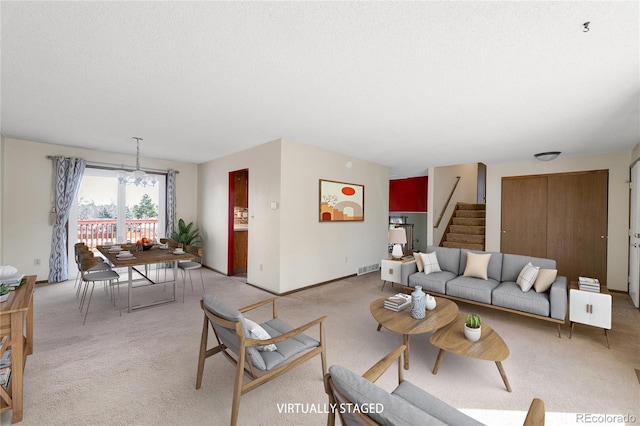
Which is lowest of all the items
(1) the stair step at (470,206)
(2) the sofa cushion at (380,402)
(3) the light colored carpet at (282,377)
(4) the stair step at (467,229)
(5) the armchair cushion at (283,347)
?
(3) the light colored carpet at (282,377)

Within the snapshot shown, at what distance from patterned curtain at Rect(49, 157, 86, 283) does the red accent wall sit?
7.62 metres

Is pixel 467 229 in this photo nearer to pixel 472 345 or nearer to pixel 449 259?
pixel 449 259

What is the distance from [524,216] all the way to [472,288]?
11.0ft

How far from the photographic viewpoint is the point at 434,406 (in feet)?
4.32

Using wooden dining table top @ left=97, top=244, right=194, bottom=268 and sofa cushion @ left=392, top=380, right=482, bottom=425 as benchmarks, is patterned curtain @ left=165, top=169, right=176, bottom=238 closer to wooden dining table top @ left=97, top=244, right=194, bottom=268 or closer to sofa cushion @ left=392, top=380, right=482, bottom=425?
wooden dining table top @ left=97, top=244, right=194, bottom=268

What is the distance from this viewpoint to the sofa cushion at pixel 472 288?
133 inches

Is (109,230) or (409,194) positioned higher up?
(409,194)

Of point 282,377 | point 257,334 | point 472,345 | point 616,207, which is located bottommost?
point 282,377

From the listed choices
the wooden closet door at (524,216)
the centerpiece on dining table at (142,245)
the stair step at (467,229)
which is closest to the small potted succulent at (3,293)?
the centerpiece on dining table at (142,245)

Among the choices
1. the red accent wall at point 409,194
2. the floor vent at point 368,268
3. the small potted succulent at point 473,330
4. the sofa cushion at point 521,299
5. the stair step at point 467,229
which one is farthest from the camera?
the red accent wall at point 409,194

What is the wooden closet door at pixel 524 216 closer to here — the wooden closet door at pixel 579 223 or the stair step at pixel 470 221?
the wooden closet door at pixel 579 223

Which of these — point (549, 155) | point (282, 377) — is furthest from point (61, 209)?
point (549, 155)

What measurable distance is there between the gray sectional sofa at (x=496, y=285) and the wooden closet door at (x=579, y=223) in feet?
8.25

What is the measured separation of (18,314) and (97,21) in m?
1.87
